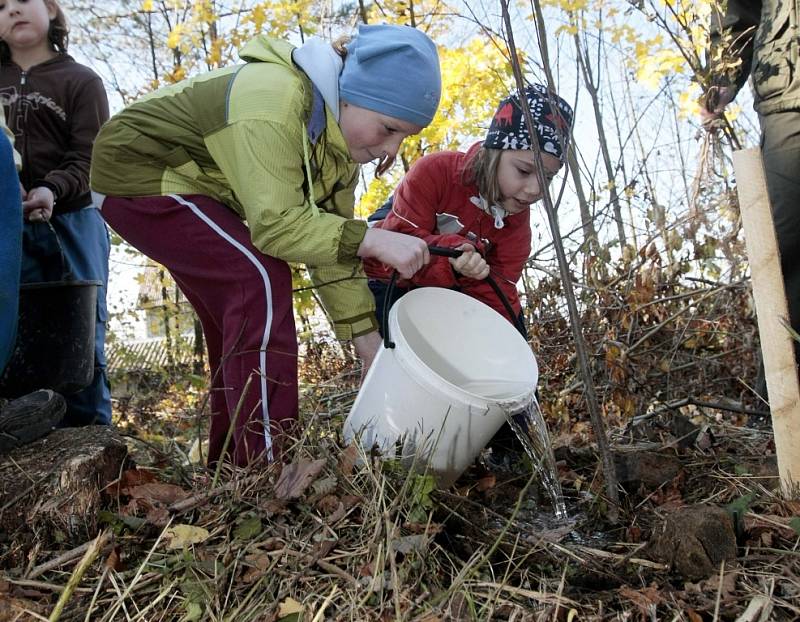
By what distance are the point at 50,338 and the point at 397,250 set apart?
1.20 m

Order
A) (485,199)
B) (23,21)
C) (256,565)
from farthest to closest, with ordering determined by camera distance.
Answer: (23,21) → (485,199) → (256,565)

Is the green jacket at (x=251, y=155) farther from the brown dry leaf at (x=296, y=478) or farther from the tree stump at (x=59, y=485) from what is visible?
the tree stump at (x=59, y=485)

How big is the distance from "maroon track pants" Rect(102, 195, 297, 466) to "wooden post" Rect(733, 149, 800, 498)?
117cm

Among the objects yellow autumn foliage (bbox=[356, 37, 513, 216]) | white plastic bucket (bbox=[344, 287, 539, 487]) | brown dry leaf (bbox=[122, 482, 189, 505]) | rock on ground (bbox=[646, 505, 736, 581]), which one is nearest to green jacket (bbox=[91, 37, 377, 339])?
white plastic bucket (bbox=[344, 287, 539, 487])

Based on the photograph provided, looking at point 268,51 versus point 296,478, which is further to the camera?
point 268,51

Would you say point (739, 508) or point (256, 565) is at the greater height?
point (256, 565)

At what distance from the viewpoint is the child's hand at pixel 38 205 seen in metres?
2.35

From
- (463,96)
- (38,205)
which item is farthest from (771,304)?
(463,96)

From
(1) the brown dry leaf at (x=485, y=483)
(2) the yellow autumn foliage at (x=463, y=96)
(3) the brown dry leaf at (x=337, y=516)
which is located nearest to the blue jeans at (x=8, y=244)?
(3) the brown dry leaf at (x=337, y=516)

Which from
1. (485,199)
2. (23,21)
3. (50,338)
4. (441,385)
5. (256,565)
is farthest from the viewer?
(23,21)

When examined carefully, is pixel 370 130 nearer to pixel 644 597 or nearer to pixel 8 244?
pixel 8 244

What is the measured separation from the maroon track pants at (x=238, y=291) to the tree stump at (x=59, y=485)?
32 cm

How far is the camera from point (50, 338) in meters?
2.19

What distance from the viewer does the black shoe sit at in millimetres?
1771
